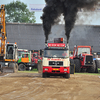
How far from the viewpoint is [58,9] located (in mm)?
22969

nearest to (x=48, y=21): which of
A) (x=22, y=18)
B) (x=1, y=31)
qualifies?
(x=1, y=31)

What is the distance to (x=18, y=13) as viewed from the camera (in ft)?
247

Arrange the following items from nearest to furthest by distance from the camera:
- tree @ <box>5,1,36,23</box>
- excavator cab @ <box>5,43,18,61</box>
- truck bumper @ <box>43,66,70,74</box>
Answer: truck bumper @ <box>43,66,70,74</box> < excavator cab @ <box>5,43,18,61</box> < tree @ <box>5,1,36,23</box>

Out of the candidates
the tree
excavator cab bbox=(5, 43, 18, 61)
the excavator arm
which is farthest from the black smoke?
the tree

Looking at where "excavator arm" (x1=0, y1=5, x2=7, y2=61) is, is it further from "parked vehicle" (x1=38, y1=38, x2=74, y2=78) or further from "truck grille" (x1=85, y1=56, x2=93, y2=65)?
"truck grille" (x1=85, y1=56, x2=93, y2=65)

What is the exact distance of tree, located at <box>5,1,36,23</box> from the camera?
242ft

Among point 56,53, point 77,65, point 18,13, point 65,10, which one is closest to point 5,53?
point 65,10

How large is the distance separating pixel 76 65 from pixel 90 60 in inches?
59.9

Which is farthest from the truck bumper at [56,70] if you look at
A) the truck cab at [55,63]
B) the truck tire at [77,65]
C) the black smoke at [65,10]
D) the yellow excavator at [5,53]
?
the truck tire at [77,65]

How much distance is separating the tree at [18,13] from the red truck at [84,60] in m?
49.3

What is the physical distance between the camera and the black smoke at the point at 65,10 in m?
20.6

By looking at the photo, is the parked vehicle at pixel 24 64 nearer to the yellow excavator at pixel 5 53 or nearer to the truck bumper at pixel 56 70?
the yellow excavator at pixel 5 53

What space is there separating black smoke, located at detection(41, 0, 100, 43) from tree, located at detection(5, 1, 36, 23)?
50.4 meters

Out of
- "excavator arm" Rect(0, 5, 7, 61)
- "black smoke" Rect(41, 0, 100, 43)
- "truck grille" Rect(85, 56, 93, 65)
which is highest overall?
"black smoke" Rect(41, 0, 100, 43)
